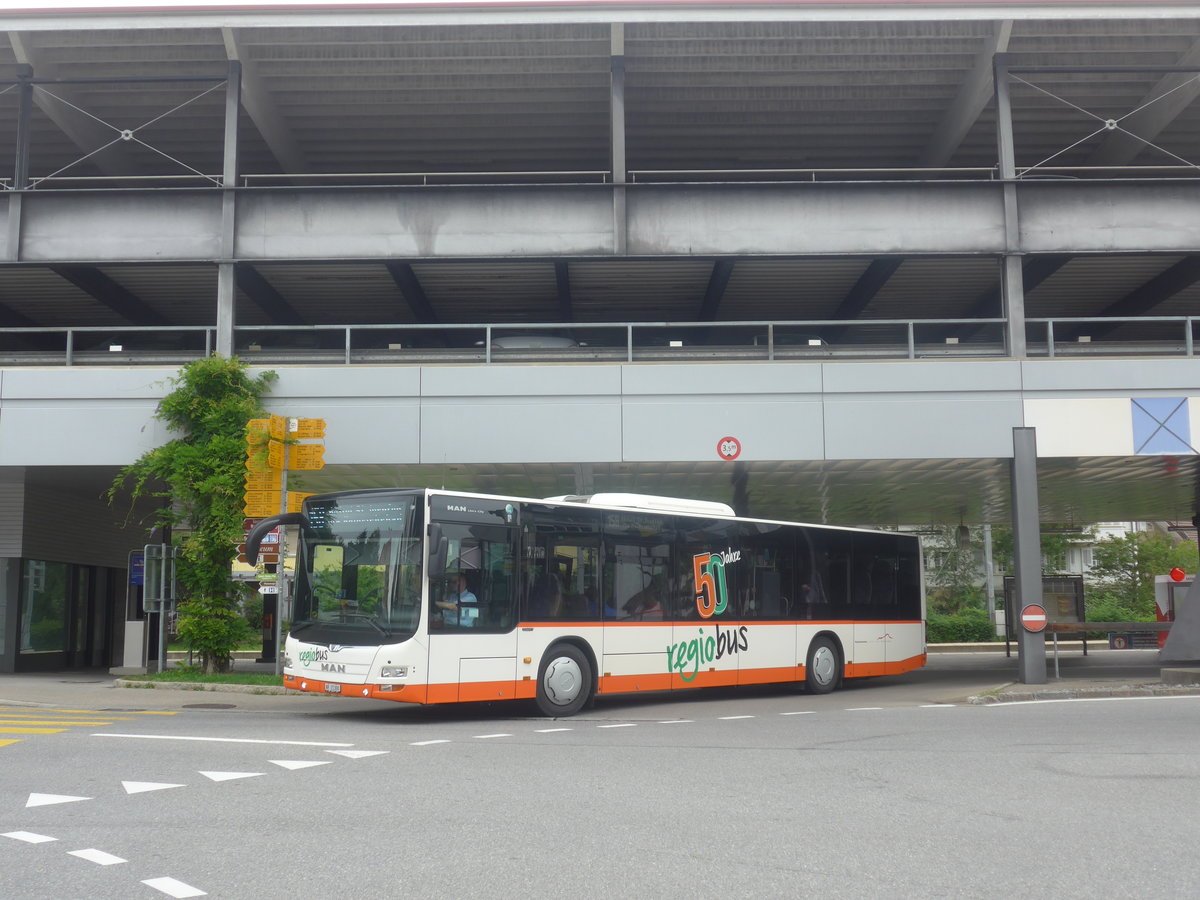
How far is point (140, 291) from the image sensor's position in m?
25.2

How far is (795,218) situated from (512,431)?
21.1 ft

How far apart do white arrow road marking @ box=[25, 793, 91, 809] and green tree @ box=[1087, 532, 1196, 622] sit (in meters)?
45.5

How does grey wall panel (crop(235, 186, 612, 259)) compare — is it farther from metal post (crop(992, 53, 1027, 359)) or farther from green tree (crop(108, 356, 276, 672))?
metal post (crop(992, 53, 1027, 359))

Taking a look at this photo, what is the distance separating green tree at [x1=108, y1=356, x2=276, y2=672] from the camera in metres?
19.5

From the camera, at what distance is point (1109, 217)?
826 inches

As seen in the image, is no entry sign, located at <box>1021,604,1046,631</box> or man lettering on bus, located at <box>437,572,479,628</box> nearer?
man lettering on bus, located at <box>437,572,479,628</box>

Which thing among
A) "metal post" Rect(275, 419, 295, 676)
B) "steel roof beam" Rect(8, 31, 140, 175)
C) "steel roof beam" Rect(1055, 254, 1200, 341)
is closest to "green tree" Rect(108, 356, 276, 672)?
"metal post" Rect(275, 419, 295, 676)

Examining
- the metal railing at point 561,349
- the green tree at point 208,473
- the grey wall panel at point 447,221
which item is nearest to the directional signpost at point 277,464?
the green tree at point 208,473

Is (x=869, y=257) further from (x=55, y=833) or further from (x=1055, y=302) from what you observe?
(x=55, y=833)

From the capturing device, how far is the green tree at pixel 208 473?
19.5 m

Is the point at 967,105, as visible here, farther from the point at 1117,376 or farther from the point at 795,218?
the point at 1117,376

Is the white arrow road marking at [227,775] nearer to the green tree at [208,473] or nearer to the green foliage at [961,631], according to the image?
the green tree at [208,473]

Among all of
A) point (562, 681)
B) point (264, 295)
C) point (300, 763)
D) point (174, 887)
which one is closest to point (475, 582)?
point (562, 681)

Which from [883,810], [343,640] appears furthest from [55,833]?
[343,640]
